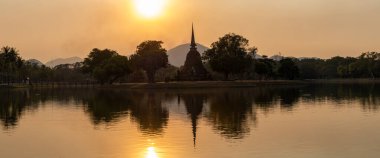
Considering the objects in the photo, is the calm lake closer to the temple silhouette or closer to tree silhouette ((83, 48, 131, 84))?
the temple silhouette

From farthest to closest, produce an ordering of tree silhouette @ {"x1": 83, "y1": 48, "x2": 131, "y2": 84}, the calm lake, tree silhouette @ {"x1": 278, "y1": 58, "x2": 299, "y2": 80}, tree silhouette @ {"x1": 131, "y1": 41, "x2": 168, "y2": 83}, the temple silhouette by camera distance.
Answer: tree silhouette @ {"x1": 278, "y1": 58, "x2": 299, "y2": 80} < tree silhouette @ {"x1": 83, "y1": 48, "x2": 131, "y2": 84} < tree silhouette @ {"x1": 131, "y1": 41, "x2": 168, "y2": 83} < the temple silhouette < the calm lake

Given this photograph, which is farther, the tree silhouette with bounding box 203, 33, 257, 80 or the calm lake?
the tree silhouette with bounding box 203, 33, 257, 80

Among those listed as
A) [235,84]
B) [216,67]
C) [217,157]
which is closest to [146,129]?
[217,157]

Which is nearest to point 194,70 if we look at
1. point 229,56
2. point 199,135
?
point 229,56

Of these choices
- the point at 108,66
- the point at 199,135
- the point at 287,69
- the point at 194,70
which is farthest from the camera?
the point at 287,69

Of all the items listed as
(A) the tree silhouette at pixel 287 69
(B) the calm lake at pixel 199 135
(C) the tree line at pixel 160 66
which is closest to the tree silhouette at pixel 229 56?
(C) the tree line at pixel 160 66

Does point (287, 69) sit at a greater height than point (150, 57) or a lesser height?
lesser

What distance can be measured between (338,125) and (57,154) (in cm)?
1792

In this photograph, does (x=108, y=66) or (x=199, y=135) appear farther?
(x=108, y=66)

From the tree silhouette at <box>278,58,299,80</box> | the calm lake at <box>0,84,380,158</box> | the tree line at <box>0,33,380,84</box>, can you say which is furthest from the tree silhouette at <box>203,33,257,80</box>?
the calm lake at <box>0,84,380,158</box>

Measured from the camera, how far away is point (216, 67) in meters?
127

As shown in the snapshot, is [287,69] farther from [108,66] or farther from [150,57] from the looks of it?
[108,66]

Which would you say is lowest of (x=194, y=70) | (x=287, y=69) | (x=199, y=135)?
(x=199, y=135)

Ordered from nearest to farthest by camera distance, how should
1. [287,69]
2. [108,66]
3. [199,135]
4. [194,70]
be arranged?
[199,135]
[194,70]
[108,66]
[287,69]
